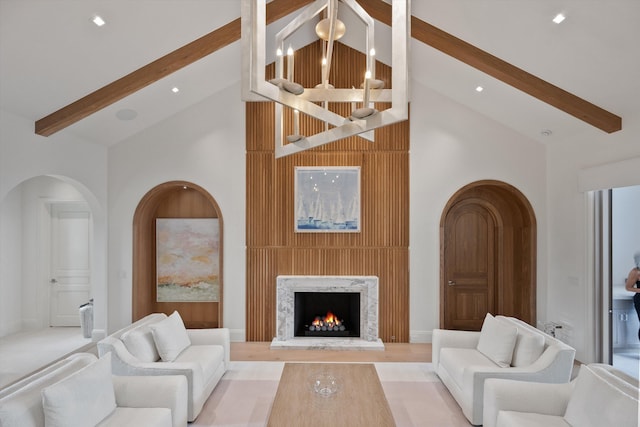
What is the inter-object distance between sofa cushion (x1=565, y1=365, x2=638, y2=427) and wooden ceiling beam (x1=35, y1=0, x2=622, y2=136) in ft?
9.31

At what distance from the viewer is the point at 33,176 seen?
441cm

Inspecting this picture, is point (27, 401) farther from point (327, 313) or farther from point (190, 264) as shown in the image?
point (327, 313)

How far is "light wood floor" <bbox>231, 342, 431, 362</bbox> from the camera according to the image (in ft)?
16.5

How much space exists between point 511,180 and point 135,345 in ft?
17.1

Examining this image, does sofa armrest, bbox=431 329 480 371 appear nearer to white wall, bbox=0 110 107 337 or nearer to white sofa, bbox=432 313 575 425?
white sofa, bbox=432 313 575 425

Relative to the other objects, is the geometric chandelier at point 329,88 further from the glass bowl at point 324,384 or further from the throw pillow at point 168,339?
the throw pillow at point 168,339

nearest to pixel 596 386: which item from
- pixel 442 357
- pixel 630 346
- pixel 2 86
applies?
pixel 442 357

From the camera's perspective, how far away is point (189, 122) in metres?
5.84

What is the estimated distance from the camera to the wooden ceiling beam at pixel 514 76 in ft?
13.8

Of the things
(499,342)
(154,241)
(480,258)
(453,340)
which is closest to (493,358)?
(499,342)

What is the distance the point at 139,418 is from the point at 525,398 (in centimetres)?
276

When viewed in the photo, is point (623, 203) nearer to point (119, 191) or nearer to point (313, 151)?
point (313, 151)

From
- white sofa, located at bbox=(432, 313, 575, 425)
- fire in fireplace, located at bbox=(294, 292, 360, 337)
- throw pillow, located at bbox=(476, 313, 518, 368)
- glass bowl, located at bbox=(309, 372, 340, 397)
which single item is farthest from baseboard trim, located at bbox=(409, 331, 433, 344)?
glass bowl, located at bbox=(309, 372, 340, 397)

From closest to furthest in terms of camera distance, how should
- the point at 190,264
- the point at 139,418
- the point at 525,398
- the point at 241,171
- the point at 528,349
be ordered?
1. the point at 139,418
2. the point at 525,398
3. the point at 528,349
4. the point at 241,171
5. the point at 190,264
